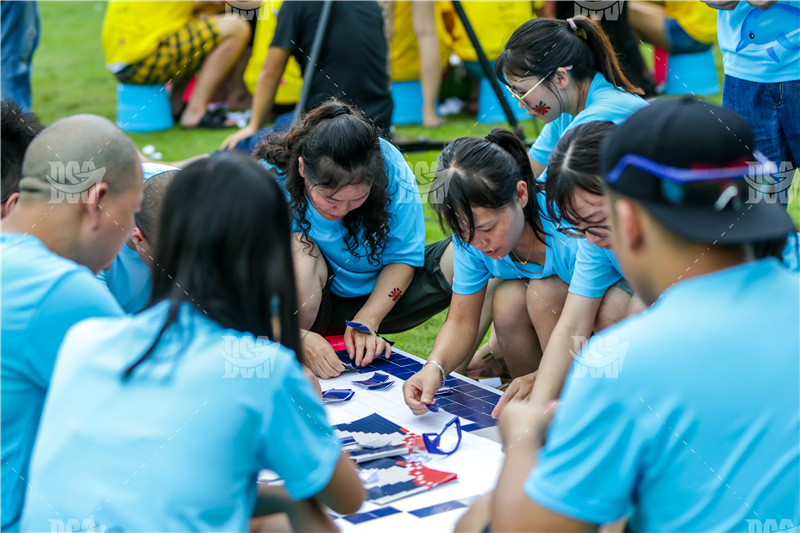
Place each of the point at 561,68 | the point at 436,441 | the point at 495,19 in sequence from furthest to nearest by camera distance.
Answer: the point at 495,19 < the point at 561,68 < the point at 436,441

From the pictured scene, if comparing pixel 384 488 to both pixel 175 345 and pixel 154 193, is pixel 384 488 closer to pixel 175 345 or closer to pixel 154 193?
pixel 175 345

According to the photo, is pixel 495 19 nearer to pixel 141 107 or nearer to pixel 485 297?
pixel 141 107

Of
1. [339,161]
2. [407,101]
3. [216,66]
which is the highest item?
[339,161]

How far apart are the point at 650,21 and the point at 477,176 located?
15.4ft

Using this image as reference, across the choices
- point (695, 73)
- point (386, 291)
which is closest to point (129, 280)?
point (386, 291)

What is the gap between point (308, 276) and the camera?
3.09 m

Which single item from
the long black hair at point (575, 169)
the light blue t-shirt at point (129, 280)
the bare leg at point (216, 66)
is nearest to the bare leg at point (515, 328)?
the long black hair at point (575, 169)

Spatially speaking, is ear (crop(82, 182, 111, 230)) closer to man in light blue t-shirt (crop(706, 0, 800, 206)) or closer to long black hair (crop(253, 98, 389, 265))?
long black hair (crop(253, 98, 389, 265))

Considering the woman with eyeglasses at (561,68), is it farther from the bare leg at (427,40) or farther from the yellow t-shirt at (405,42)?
the yellow t-shirt at (405,42)

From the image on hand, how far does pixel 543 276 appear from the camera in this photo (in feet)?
9.07

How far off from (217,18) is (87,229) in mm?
5727

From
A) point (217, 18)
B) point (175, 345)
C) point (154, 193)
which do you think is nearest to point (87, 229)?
point (175, 345)

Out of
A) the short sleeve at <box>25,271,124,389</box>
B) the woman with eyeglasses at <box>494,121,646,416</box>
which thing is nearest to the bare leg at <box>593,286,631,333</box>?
the woman with eyeglasses at <box>494,121,646,416</box>

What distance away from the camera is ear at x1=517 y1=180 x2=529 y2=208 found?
2.54m
